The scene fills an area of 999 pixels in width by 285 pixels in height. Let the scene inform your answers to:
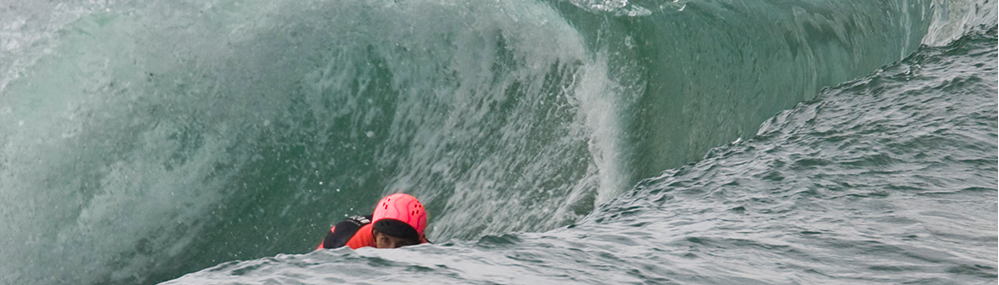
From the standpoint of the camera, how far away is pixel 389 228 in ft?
9.93

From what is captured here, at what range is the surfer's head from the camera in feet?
9.93

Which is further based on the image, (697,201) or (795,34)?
(795,34)

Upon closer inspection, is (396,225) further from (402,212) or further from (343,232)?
(343,232)

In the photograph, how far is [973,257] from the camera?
2.33 metres

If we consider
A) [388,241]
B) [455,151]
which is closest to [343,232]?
[388,241]

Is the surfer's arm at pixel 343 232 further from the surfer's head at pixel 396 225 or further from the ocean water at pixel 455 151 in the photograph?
the ocean water at pixel 455 151

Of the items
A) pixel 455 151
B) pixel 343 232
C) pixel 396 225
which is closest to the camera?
pixel 396 225

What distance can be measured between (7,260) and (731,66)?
3.58m

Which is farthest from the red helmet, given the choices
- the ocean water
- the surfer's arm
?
the ocean water

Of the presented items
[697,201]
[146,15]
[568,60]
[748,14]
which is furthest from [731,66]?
[146,15]

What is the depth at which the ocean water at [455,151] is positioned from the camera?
256 centimetres

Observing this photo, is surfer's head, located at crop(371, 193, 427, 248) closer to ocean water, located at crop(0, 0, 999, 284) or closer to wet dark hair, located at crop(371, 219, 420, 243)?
wet dark hair, located at crop(371, 219, 420, 243)

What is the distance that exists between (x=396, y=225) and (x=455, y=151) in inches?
36.7

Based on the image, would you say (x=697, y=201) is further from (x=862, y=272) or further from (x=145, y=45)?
(x=145, y=45)
